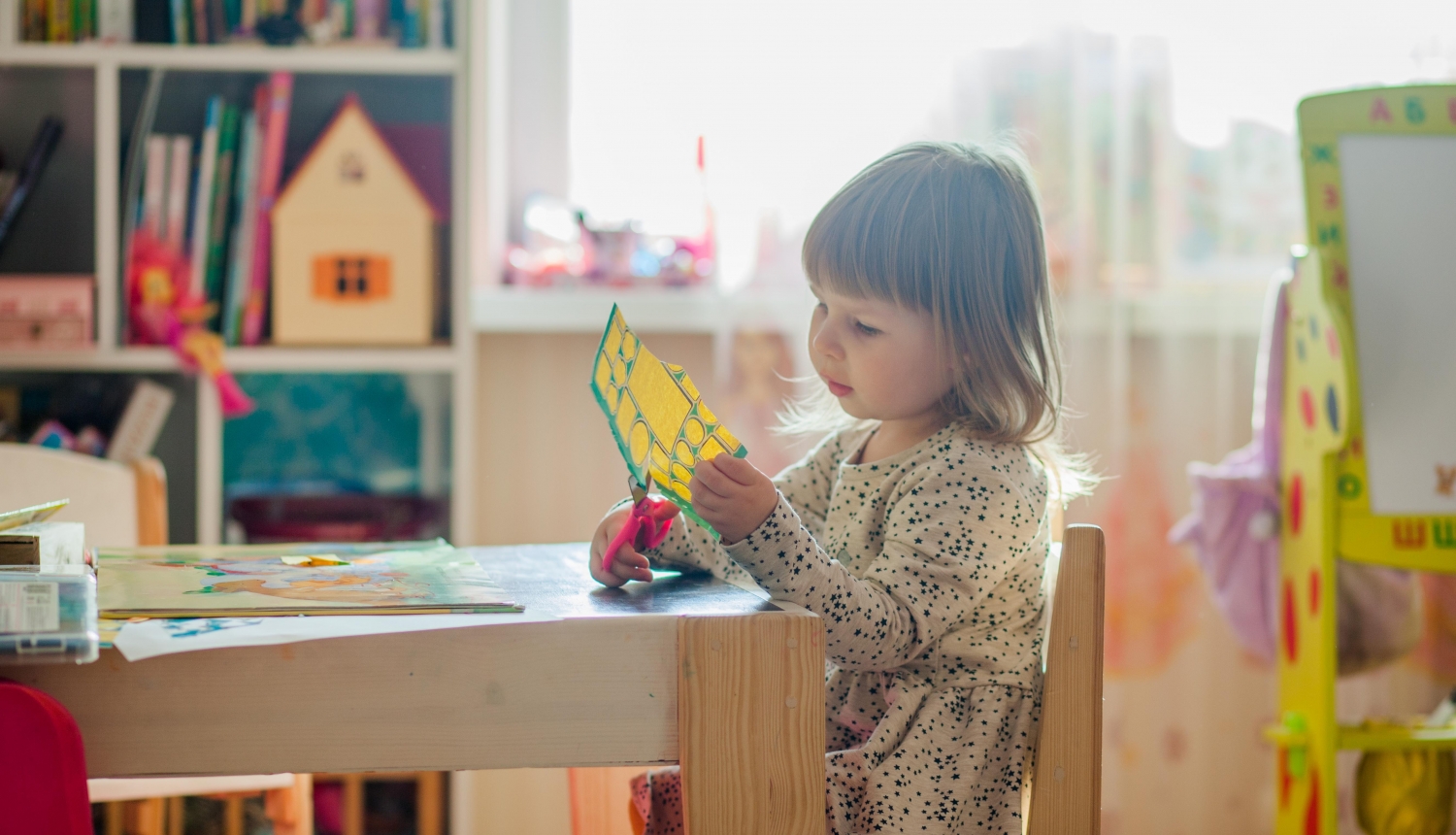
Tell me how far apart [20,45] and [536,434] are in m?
0.88

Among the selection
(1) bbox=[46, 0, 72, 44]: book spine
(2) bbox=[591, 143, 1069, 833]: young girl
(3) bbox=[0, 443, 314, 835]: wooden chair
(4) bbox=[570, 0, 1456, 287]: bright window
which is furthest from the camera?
Answer: (4) bbox=[570, 0, 1456, 287]: bright window

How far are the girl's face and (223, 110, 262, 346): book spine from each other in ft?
3.35

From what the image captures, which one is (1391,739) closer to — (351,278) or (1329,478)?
(1329,478)

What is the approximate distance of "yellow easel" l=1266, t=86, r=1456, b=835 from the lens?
4.39ft

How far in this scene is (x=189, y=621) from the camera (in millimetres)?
636

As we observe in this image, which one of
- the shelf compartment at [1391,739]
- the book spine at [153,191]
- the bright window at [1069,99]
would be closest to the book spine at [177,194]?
the book spine at [153,191]

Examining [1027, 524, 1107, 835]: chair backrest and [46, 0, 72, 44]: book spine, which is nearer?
[1027, 524, 1107, 835]: chair backrest

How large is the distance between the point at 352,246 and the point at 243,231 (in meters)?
0.16

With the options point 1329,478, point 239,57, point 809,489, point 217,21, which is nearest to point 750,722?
point 809,489

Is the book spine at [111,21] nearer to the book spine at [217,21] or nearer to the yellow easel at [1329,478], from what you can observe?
the book spine at [217,21]

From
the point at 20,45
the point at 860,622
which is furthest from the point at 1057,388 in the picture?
the point at 20,45

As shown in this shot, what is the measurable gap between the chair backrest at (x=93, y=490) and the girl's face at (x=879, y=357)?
85 centimetres

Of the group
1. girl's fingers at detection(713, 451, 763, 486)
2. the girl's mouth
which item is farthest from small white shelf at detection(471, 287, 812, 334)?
girl's fingers at detection(713, 451, 763, 486)

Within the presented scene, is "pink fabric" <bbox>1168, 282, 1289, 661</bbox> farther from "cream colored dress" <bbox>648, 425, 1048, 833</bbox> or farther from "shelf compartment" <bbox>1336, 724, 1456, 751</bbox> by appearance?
"cream colored dress" <bbox>648, 425, 1048, 833</bbox>
